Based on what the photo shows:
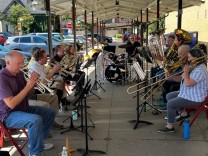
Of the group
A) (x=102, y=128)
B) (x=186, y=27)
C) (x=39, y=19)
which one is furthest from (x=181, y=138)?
(x=39, y=19)

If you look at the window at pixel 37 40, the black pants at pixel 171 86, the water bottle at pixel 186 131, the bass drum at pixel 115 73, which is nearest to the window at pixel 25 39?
the window at pixel 37 40

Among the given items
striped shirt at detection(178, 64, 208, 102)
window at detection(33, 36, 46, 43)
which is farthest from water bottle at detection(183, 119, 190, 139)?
window at detection(33, 36, 46, 43)

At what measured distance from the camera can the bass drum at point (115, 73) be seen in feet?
30.2

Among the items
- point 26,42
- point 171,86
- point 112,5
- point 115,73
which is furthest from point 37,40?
point 171,86

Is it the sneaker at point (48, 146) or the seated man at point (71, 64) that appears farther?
the seated man at point (71, 64)

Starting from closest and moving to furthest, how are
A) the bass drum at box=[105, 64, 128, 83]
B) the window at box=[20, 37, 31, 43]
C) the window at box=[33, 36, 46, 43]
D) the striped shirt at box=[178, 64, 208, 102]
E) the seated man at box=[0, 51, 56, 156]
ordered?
the seated man at box=[0, 51, 56, 156], the striped shirt at box=[178, 64, 208, 102], the bass drum at box=[105, 64, 128, 83], the window at box=[20, 37, 31, 43], the window at box=[33, 36, 46, 43]

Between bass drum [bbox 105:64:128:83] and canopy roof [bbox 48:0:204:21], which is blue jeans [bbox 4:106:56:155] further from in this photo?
canopy roof [bbox 48:0:204:21]

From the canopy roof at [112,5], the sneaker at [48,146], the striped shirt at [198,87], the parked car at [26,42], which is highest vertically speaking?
the canopy roof at [112,5]

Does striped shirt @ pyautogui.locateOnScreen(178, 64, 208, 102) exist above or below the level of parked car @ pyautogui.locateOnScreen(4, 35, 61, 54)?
below

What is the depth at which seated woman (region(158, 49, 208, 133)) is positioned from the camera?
434cm

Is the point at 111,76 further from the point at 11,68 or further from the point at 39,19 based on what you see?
the point at 39,19

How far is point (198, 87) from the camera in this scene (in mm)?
4449

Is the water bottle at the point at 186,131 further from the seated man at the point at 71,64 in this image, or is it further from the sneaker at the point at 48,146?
the seated man at the point at 71,64

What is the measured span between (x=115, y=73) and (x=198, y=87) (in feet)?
16.4
